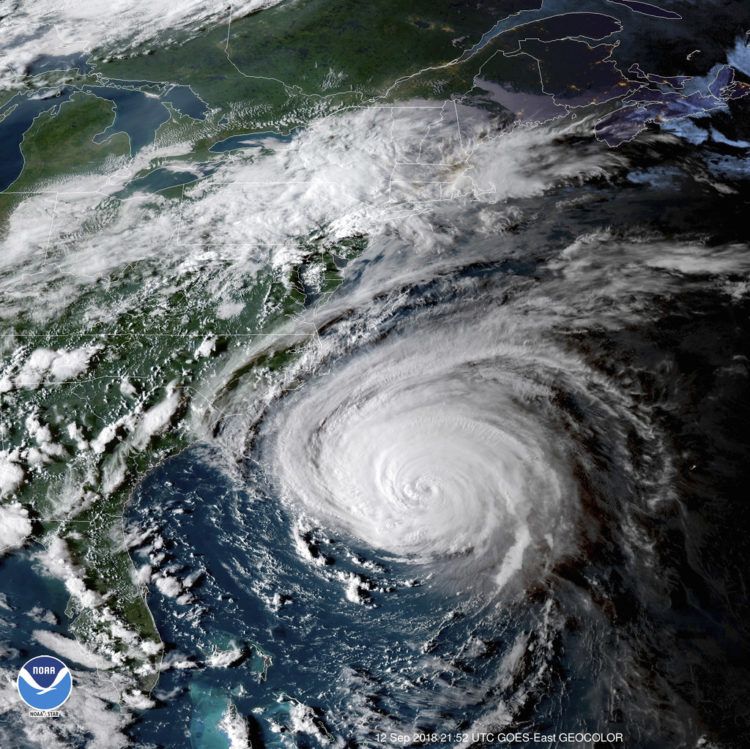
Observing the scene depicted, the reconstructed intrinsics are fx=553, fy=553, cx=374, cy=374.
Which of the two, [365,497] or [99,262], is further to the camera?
[99,262]

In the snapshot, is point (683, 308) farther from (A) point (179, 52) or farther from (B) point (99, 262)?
(A) point (179, 52)

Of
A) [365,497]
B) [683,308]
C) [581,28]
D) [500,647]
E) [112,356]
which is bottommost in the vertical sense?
[500,647]

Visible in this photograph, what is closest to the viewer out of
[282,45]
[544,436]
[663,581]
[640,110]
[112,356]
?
[663,581]

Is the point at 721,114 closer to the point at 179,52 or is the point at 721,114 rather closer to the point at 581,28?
the point at 581,28

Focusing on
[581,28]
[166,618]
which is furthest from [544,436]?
[581,28]

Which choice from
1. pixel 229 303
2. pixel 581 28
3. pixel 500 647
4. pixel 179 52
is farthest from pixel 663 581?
pixel 179 52

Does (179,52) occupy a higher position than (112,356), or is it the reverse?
(179,52)

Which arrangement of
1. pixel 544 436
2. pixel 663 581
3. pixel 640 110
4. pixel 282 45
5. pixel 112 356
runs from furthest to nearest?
pixel 282 45 < pixel 640 110 < pixel 112 356 < pixel 544 436 < pixel 663 581
